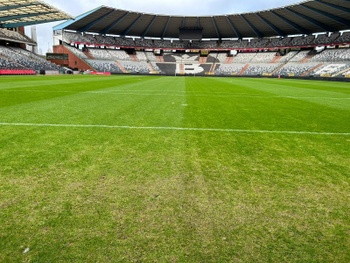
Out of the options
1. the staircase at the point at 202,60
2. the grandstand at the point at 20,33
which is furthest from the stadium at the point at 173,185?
the staircase at the point at 202,60

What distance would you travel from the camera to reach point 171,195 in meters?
2.65

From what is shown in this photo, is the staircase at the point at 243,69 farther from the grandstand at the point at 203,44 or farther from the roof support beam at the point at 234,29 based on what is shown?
the roof support beam at the point at 234,29

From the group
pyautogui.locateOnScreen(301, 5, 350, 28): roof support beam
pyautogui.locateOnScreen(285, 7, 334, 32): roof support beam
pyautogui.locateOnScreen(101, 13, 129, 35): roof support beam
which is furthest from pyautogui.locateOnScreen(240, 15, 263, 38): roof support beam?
pyautogui.locateOnScreen(101, 13, 129, 35): roof support beam

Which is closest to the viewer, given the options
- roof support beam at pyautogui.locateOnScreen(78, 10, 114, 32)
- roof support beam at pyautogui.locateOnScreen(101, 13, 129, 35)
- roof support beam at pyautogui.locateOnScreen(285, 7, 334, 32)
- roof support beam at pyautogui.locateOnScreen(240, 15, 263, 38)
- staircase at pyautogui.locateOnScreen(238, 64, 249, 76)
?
roof support beam at pyautogui.locateOnScreen(285, 7, 334, 32)

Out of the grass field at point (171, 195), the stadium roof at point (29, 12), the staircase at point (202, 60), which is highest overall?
the stadium roof at point (29, 12)

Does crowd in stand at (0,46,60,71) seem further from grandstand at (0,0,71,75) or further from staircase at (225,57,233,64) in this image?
staircase at (225,57,233,64)

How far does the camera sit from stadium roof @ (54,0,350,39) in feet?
156

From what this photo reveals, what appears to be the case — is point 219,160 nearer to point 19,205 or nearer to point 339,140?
point 19,205

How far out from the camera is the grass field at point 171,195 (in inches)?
73.0

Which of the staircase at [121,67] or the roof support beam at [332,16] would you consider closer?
the roof support beam at [332,16]

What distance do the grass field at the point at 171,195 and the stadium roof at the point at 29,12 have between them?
37572mm

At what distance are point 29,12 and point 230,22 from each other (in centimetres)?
4841

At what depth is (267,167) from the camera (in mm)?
3459

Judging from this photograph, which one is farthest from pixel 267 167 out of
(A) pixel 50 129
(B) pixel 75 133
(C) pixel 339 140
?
(A) pixel 50 129
